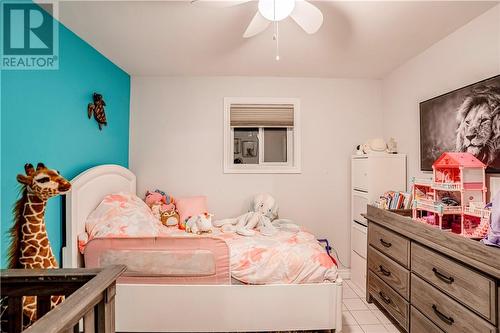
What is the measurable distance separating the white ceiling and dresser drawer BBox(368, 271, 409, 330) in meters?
2.13

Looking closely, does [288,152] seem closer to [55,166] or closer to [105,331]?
[55,166]

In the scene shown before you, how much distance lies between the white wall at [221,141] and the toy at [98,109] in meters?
0.70

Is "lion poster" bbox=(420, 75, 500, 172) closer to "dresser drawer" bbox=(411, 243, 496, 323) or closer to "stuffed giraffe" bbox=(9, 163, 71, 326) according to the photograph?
"dresser drawer" bbox=(411, 243, 496, 323)

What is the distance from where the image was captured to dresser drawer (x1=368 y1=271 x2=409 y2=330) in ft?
6.95

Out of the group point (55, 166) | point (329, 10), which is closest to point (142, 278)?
point (55, 166)

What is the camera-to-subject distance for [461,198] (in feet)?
6.24

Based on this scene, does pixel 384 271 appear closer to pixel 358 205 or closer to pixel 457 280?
pixel 457 280

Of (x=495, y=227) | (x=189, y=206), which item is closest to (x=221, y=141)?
(x=189, y=206)

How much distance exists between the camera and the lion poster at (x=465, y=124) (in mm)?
1892

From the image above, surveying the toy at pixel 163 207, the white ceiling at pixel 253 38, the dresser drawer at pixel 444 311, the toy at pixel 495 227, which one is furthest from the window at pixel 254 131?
the toy at pixel 495 227

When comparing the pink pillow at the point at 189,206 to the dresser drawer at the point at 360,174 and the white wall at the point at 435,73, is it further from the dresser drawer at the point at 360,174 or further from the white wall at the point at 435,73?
the white wall at the point at 435,73

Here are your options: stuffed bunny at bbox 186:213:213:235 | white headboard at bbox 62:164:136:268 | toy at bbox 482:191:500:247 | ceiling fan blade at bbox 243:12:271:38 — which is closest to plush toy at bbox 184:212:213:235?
stuffed bunny at bbox 186:213:213:235

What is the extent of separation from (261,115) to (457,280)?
2.53 metres

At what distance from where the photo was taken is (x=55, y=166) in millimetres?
2070
